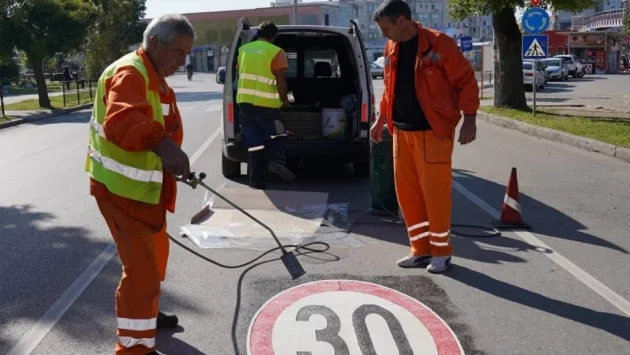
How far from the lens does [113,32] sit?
4772 centimetres

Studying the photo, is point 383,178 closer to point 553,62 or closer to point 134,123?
point 134,123

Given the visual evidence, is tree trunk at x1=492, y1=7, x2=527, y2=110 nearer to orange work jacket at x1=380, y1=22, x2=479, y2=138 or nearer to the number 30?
orange work jacket at x1=380, y1=22, x2=479, y2=138

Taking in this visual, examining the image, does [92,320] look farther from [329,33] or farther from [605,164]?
[605,164]

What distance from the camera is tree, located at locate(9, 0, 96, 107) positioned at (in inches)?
1047

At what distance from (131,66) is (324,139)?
6.07m

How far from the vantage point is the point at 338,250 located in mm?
6426

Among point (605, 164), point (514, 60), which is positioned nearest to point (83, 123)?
point (514, 60)

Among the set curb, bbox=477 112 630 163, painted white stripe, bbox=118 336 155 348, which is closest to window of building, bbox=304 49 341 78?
curb, bbox=477 112 630 163

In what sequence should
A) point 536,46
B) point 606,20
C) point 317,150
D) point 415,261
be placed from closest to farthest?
point 415,261 → point 317,150 → point 536,46 → point 606,20

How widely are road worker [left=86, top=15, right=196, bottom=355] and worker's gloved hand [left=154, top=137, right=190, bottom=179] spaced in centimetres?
4

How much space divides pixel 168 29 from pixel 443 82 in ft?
8.13

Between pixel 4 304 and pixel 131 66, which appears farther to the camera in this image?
pixel 4 304

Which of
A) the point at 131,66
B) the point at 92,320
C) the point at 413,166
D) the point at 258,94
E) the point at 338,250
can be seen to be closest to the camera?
the point at 131,66

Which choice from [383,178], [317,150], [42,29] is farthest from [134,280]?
[42,29]
